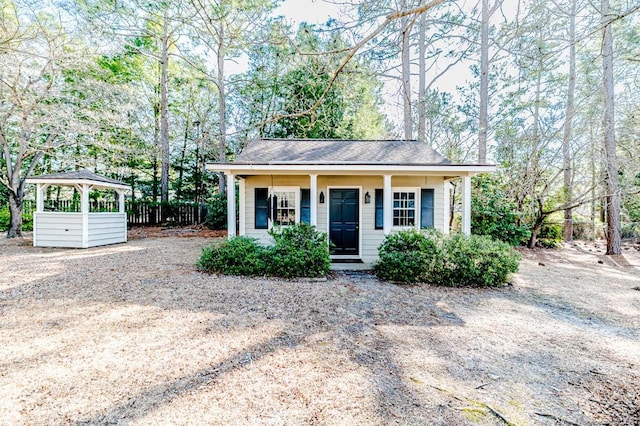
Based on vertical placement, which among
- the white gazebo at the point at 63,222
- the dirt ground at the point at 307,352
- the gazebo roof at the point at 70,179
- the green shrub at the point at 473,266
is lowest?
the dirt ground at the point at 307,352

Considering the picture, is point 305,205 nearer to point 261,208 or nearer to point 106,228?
point 261,208

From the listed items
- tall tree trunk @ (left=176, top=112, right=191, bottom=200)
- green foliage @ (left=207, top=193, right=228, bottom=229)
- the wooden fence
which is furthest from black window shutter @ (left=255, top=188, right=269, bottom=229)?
tall tree trunk @ (left=176, top=112, right=191, bottom=200)

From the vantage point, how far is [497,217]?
10.6 meters

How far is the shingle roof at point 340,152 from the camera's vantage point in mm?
7439

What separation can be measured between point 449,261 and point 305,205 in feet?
12.6

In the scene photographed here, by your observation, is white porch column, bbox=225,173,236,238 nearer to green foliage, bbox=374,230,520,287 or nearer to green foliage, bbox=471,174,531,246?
→ green foliage, bbox=374,230,520,287

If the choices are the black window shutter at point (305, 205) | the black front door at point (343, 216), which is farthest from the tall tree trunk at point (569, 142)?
the black window shutter at point (305, 205)

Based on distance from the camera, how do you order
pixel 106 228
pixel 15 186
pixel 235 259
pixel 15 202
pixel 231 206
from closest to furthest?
pixel 235 259, pixel 231 206, pixel 106 228, pixel 15 186, pixel 15 202

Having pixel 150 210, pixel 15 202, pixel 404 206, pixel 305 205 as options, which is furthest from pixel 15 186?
pixel 404 206

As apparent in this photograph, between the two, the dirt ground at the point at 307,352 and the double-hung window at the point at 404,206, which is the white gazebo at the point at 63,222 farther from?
the double-hung window at the point at 404,206

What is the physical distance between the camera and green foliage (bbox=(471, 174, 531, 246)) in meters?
10.6

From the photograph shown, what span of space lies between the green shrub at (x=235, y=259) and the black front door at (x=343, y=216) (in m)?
2.47

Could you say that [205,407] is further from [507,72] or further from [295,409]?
[507,72]

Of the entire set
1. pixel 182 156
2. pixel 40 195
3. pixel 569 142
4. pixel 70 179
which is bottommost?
pixel 40 195
